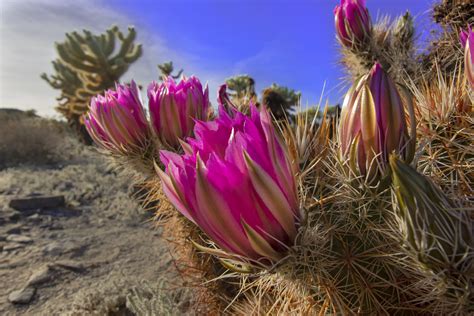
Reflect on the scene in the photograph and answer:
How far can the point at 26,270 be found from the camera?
11.3ft

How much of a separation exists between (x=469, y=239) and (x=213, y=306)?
1.59m

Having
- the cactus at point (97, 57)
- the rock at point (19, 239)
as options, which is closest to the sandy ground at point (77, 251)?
the rock at point (19, 239)

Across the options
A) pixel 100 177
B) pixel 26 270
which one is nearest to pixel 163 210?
pixel 26 270

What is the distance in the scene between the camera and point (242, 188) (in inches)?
27.3

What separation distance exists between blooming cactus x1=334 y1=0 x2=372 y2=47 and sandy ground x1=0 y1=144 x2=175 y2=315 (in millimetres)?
1887

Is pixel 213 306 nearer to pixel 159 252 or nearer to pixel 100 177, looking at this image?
pixel 159 252

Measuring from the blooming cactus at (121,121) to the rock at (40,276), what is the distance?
2.16 metres

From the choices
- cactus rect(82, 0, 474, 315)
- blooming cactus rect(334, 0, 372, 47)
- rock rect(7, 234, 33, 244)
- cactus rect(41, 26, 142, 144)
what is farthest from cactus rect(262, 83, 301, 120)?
cactus rect(41, 26, 142, 144)

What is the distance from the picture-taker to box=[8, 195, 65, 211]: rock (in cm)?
490

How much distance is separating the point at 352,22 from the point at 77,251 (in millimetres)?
3303

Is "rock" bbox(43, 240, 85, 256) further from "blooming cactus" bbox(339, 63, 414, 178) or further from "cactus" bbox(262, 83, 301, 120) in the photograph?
"blooming cactus" bbox(339, 63, 414, 178)

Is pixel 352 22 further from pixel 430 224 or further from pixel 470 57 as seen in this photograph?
pixel 430 224

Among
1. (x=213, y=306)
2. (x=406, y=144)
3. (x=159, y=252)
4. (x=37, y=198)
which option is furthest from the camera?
(x=37, y=198)

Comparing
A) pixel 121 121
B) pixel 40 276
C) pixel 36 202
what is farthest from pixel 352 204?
pixel 36 202
